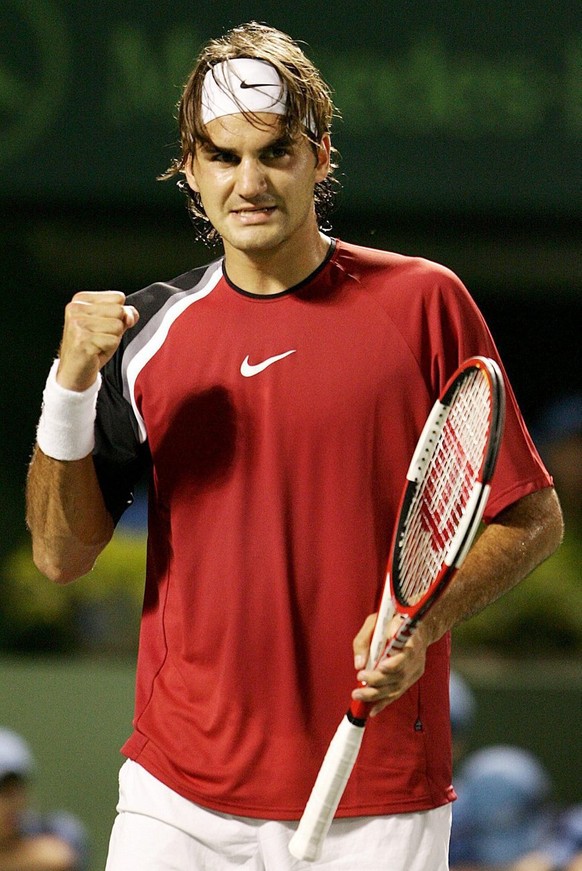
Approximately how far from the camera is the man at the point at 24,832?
6.20m

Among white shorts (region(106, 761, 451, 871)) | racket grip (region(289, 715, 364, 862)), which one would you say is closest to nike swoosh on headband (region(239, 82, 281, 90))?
racket grip (region(289, 715, 364, 862))

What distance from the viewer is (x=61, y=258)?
815 cm

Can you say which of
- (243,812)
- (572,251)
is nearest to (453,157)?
(572,251)

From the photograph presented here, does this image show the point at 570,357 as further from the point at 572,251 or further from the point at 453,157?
the point at 453,157

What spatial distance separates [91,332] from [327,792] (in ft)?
2.97

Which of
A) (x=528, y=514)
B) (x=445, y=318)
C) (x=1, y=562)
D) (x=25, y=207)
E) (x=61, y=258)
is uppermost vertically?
(x=445, y=318)

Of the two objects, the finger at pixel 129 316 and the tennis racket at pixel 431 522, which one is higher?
the finger at pixel 129 316

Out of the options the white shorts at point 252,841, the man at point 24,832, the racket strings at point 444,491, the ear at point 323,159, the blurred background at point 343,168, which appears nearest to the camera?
the racket strings at point 444,491

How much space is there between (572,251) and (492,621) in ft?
7.85

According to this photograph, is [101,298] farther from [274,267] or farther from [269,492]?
[269,492]

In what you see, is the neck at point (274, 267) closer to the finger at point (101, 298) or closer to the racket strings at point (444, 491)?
the finger at point (101, 298)

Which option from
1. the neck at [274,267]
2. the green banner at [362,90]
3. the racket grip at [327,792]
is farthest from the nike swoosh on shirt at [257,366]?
the green banner at [362,90]

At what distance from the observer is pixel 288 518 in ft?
9.48

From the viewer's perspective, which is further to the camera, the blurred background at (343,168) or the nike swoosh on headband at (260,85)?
the blurred background at (343,168)
